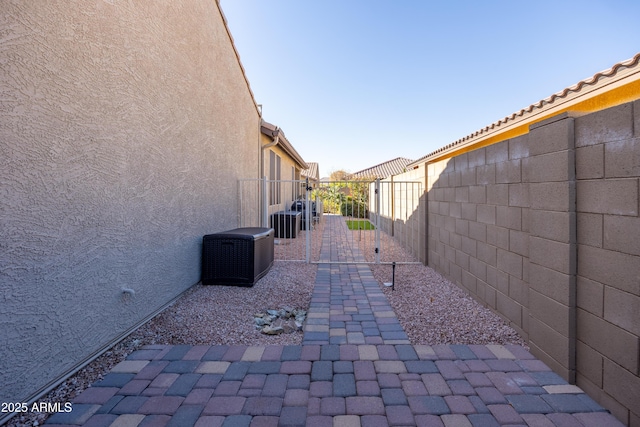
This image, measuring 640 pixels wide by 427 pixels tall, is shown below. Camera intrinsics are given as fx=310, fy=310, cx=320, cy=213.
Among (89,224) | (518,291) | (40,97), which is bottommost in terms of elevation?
(518,291)

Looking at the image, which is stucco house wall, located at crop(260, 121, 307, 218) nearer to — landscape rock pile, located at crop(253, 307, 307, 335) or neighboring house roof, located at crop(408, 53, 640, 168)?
landscape rock pile, located at crop(253, 307, 307, 335)

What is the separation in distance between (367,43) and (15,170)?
11.4 meters

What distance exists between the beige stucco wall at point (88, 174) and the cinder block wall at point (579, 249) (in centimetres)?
395

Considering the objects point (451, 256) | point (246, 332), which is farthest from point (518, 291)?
point (246, 332)

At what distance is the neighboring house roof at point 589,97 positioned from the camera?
2805 millimetres

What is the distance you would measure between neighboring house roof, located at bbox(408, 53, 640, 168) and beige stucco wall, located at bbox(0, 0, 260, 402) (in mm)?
4093

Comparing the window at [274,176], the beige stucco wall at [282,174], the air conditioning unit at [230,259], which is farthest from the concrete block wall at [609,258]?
the window at [274,176]

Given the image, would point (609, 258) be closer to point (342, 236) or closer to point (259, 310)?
point (259, 310)

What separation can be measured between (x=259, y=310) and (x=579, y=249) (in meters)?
3.46

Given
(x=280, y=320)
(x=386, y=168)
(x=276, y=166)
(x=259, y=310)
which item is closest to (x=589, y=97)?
(x=280, y=320)

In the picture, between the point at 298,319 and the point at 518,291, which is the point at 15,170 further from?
the point at 518,291

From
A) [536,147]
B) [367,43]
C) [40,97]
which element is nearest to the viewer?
[40,97]

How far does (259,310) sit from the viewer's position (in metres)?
4.13

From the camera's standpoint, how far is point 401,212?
948cm
